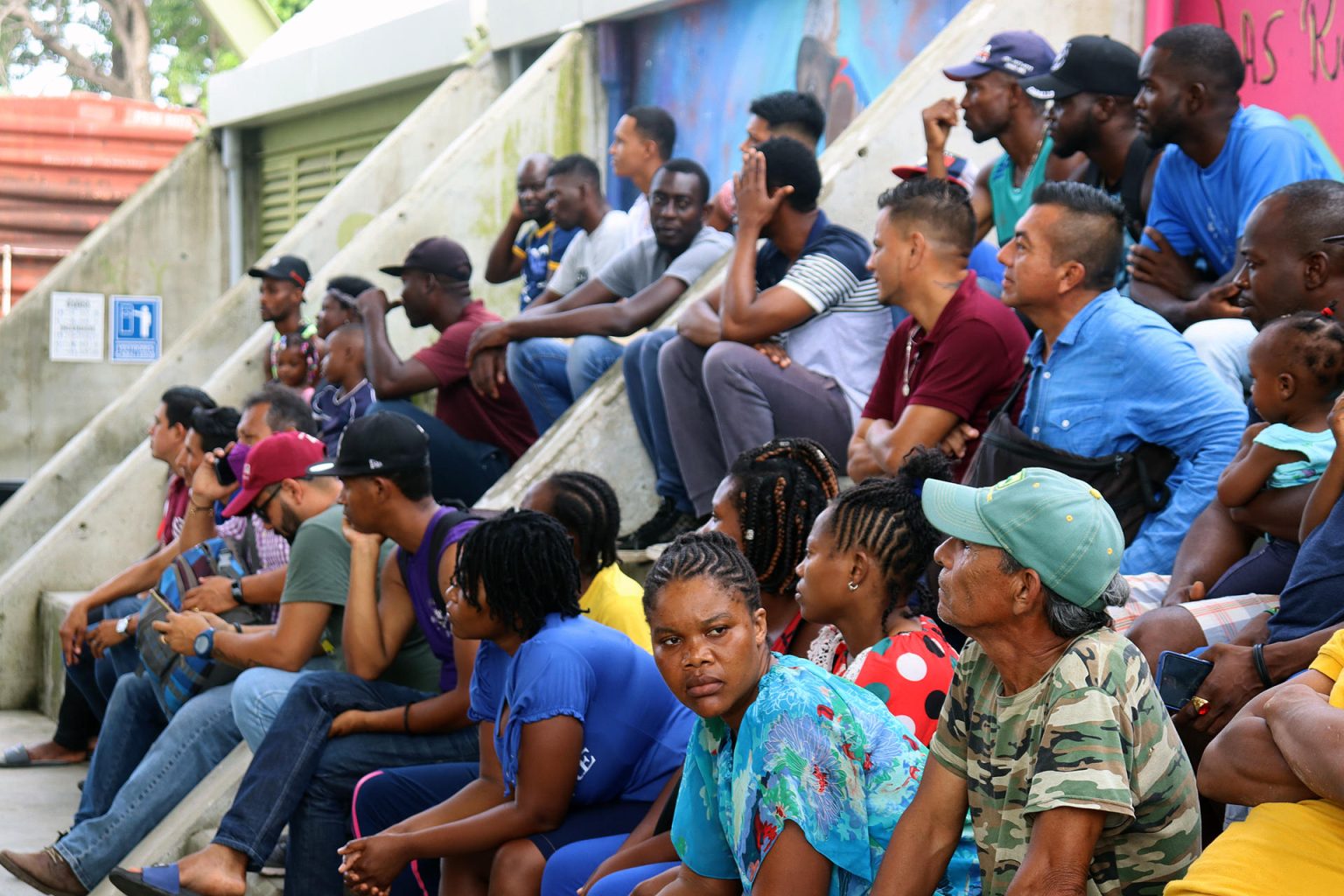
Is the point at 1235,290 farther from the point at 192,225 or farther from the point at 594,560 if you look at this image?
the point at 192,225

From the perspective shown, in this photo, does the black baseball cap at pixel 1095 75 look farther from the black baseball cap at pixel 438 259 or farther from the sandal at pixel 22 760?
the sandal at pixel 22 760

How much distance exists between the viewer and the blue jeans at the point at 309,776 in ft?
14.9

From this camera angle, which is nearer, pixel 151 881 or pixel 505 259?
pixel 151 881

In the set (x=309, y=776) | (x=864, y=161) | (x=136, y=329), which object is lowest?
(x=309, y=776)

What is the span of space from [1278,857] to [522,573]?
2.06 meters

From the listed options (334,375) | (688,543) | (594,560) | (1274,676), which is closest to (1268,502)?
Answer: (1274,676)

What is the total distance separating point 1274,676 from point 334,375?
5.03 m

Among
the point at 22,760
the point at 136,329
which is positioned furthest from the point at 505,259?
the point at 136,329

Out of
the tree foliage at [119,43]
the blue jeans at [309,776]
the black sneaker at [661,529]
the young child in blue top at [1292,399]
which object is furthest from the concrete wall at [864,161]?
the tree foliage at [119,43]

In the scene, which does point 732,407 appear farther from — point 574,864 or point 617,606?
point 574,864

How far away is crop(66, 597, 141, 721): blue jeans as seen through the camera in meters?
6.64

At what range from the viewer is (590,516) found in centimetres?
443

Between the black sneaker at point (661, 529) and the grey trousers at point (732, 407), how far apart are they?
0.59 feet

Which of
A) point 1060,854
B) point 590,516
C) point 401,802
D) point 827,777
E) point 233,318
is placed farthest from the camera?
point 233,318
